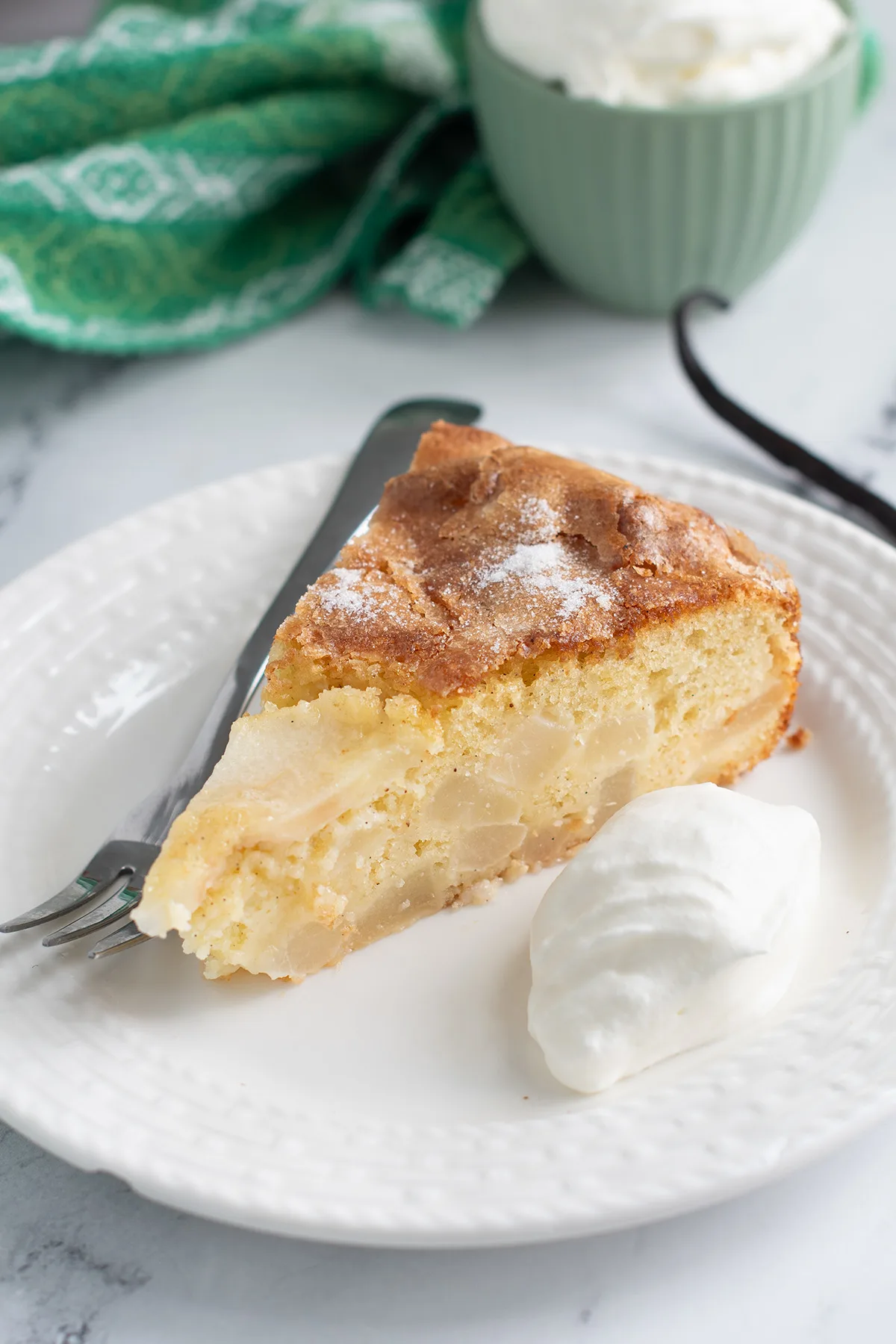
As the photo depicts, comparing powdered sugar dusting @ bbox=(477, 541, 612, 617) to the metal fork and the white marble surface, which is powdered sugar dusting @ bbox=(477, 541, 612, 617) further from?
the white marble surface

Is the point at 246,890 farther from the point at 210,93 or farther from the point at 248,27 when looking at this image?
the point at 248,27

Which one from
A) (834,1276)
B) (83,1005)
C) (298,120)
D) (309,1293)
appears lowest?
(834,1276)

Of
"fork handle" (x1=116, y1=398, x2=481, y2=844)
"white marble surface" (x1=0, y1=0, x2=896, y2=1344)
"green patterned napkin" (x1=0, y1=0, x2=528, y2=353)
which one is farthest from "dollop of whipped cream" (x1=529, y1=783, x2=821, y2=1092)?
"green patterned napkin" (x1=0, y1=0, x2=528, y2=353)

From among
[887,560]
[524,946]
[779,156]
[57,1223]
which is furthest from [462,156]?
[57,1223]

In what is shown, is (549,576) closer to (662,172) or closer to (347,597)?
(347,597)

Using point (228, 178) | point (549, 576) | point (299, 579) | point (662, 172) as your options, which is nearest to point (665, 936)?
point (549, 576)

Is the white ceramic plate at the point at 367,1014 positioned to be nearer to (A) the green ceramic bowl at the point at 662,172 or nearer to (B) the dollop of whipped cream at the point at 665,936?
(B) the dollop of whipped cream at the point at 665,936
